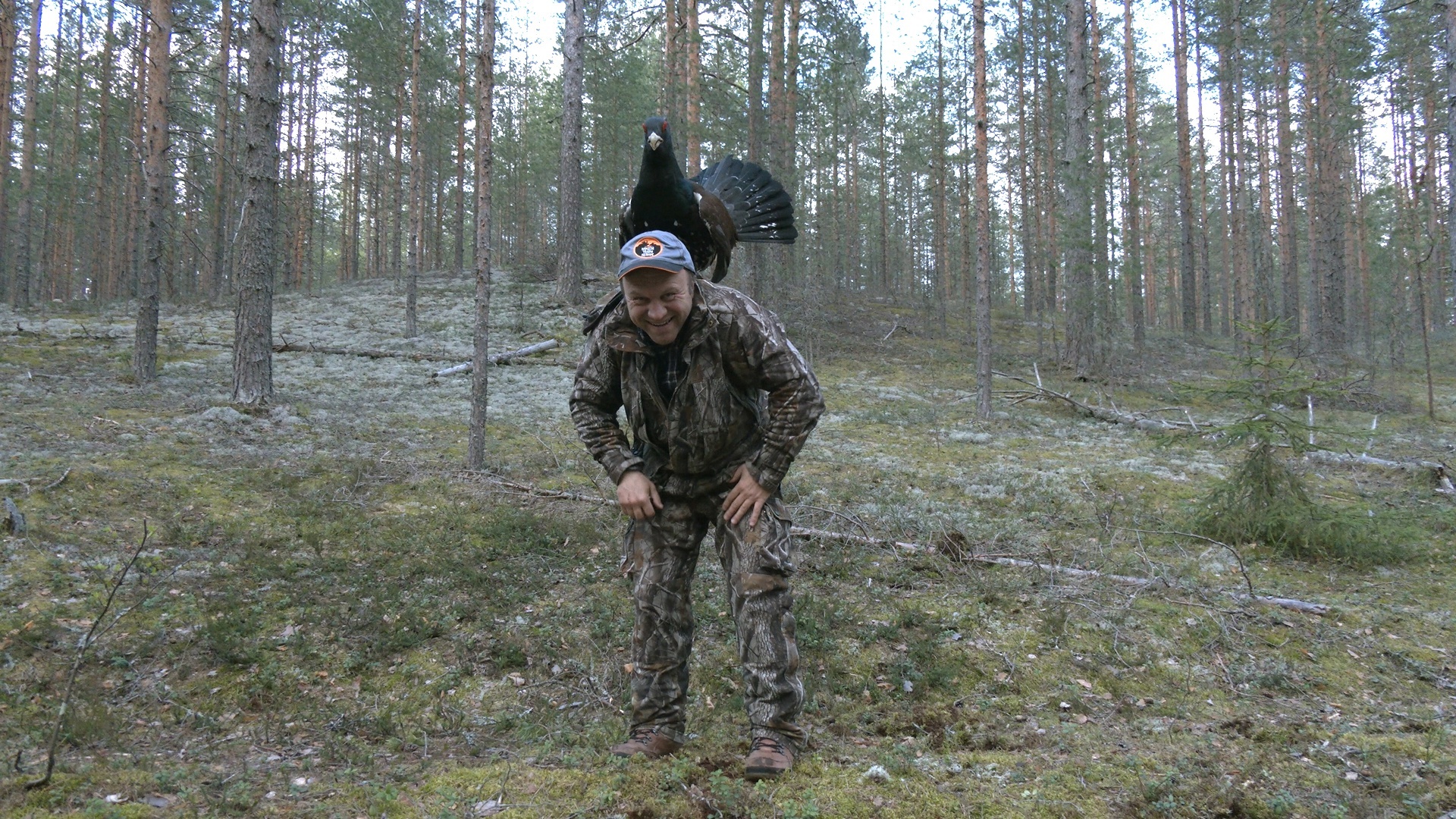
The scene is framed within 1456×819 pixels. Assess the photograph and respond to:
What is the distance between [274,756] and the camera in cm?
318

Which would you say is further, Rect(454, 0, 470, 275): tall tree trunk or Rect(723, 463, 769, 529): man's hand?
Rect(454, 0, 470, 275): tall tree trunk

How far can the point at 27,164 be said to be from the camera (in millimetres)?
22484

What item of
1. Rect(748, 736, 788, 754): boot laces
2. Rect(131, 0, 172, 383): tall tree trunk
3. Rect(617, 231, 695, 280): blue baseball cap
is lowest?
Rect(748, 736, 788, 754): boot laces

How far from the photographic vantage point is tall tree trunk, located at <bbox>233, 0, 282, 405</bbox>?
31.1ft

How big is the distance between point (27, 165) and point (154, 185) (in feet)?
56.4

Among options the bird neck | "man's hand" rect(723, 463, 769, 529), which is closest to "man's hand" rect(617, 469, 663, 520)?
"man's hand" rect(723, 463, 769, 529)

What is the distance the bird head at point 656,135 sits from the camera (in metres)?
4.55

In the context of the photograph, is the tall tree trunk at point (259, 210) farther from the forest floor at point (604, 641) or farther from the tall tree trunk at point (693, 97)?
the tall tree trunk at point (693, 97)

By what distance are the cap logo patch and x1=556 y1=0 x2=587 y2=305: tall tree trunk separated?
1492cm

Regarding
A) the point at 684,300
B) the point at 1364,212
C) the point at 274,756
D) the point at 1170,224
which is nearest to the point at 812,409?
the point at 684,300

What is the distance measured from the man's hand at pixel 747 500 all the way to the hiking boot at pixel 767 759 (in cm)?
84

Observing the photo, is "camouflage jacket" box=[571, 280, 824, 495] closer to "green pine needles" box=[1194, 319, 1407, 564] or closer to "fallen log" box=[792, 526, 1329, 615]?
"fallen log" box=[792, 526, 1329, 615]

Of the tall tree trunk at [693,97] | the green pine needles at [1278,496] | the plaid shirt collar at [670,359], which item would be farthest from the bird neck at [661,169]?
the tall tree trunk at [693,97]

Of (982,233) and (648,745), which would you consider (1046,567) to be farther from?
(982,233)
